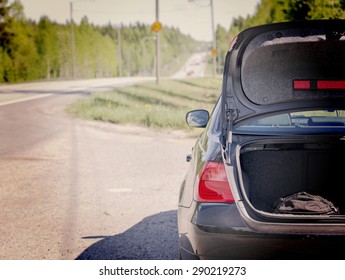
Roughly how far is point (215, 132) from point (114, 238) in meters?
1.83

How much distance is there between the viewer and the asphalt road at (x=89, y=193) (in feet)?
13.8

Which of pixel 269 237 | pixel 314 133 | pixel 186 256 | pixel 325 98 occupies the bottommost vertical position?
pixel 186 256

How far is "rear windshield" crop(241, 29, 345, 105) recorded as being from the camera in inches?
119

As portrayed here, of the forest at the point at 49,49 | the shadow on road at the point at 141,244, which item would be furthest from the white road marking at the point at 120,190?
the forest at the point at 49,49

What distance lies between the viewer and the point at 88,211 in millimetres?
5344

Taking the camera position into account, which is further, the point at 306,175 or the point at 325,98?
Result: the point at 306,175

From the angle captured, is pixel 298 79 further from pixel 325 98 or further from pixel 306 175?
pixel 306 175

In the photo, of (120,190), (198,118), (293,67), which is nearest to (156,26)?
(120,190)

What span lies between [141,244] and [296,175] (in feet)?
4.87

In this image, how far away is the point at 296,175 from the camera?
3.54 meters

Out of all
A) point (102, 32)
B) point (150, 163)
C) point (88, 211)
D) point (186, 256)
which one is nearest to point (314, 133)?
point (186, 256)

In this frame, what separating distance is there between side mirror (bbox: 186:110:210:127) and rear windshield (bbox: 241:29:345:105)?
3.24ft

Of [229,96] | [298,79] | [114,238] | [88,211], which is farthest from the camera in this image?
[88,211]

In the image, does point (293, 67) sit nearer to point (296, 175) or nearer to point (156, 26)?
point (296, 175)
